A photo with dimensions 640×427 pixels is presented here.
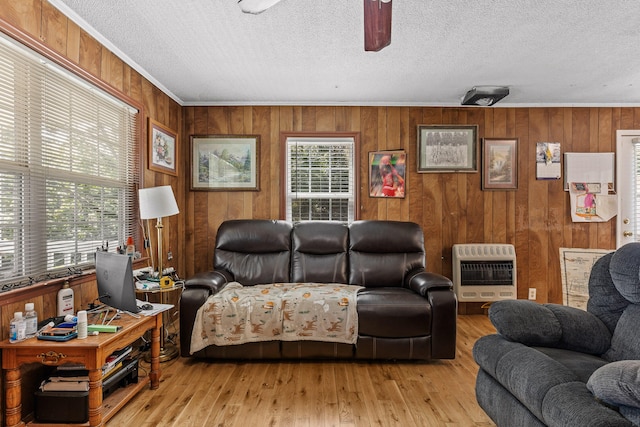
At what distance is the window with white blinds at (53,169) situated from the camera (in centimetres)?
186

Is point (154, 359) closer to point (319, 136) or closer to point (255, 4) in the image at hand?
point (255, 4)

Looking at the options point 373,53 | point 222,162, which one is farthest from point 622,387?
point 222,162

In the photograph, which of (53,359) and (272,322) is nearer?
(53,359)

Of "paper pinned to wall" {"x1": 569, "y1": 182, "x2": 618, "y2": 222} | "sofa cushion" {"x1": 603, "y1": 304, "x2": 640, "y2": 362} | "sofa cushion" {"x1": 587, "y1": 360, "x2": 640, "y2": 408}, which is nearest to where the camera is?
"sofa cushion" {"x1": 587, "y1": 360, "x2": 640, "y2": 408}

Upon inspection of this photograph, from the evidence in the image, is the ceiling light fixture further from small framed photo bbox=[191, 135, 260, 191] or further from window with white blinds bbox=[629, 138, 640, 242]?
small framed photo bbox=[191, 135, 260, 191]

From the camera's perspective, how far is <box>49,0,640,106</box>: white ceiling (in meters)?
2.23

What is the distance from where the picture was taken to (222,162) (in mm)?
4109

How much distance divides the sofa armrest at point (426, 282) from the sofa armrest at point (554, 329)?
97cm

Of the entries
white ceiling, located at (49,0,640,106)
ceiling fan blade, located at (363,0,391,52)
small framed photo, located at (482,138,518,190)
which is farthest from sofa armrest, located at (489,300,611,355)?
small framed photo, located at (482,138,518,190)

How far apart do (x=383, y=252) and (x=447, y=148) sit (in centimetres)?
155

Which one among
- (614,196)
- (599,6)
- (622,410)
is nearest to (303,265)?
(622,410)

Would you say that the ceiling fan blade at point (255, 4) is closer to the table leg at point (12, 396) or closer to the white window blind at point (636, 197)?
the table leg at point (12, 396)

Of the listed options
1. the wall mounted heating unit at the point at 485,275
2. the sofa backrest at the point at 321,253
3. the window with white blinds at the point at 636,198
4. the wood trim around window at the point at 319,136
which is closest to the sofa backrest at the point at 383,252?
the sofa backrest at the point at 321,253

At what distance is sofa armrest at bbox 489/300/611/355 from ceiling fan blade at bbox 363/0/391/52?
1.48 m
